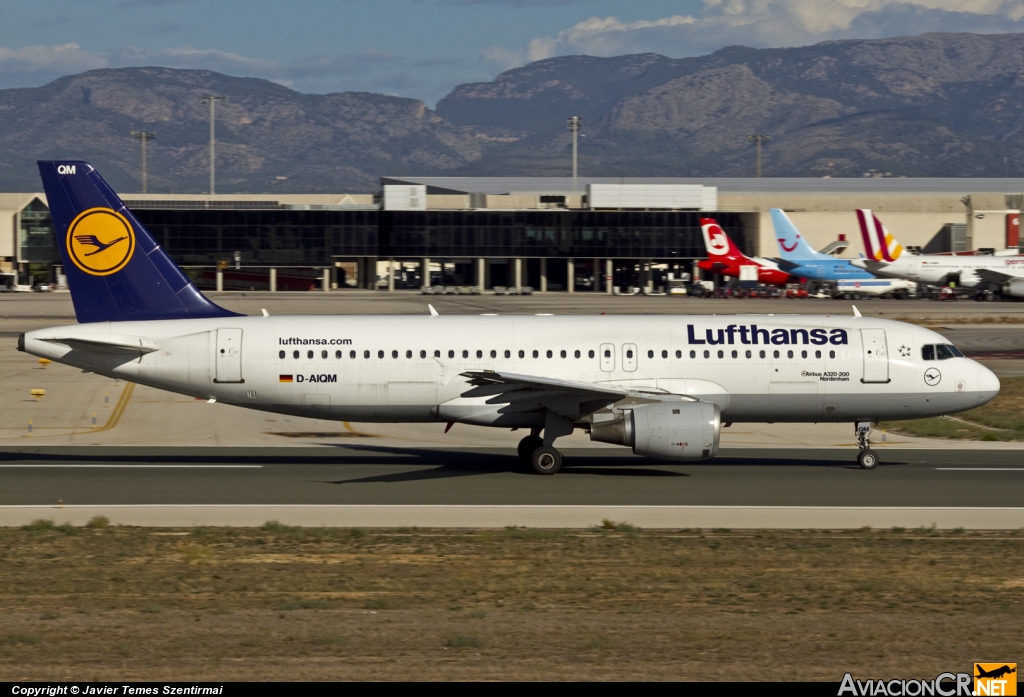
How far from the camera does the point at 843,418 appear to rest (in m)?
28.8

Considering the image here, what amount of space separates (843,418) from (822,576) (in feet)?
38.8

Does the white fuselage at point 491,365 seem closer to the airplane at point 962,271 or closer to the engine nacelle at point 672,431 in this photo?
the engine nacelle at point 672,431

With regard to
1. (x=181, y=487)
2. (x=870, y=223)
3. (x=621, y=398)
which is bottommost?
(x=181, y=487)

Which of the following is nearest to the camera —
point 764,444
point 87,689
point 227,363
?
point 87,689

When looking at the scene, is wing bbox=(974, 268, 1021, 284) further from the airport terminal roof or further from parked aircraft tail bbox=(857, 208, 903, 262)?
the airport terminal roof

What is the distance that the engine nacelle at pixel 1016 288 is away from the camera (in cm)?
10300

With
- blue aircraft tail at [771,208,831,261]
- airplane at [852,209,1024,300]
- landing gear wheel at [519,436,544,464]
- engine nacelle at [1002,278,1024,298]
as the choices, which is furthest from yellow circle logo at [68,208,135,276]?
engine nacelle at [1002,278,1024,298]

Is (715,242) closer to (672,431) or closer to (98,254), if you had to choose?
(672,431)

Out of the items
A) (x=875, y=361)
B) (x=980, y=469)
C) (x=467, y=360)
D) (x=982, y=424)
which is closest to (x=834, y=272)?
(x=982, y=424)

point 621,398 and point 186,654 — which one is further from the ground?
point 621,398

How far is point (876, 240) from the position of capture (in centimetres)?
11269

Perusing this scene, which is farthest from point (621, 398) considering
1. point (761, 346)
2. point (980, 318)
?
point (980, 318)

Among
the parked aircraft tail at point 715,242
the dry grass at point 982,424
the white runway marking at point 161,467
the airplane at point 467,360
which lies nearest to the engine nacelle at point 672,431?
the airplane at point 467,360

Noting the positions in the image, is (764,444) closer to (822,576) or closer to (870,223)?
(822,576)
